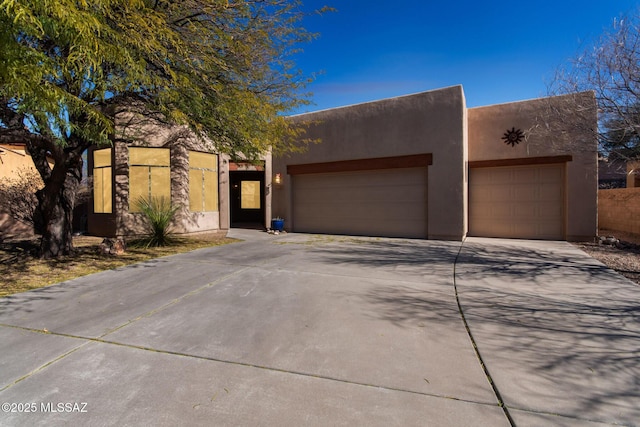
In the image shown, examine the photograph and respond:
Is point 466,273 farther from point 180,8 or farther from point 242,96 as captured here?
point 180,8

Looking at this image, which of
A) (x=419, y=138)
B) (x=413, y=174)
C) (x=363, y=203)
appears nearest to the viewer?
(x=419, y=138)

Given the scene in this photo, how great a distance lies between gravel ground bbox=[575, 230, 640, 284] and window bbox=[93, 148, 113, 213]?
15.4 m

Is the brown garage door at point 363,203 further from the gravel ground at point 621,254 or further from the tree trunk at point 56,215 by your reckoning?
the tree trunk at point 56,215

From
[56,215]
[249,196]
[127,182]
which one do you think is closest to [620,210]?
[249,196]

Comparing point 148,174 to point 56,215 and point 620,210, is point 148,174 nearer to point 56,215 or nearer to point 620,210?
point 56,215

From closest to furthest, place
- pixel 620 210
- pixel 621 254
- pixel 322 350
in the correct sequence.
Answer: pixel 322 350
pixel 621 254
pixel 620 210

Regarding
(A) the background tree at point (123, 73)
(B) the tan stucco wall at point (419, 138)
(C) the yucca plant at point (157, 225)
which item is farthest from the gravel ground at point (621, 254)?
(C) the yucca plant at point (157, 225)

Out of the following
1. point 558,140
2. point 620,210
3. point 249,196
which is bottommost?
point 620,210

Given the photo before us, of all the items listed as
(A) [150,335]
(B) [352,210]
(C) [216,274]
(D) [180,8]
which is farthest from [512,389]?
(B) [352,210]

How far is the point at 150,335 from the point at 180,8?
607 centimetres

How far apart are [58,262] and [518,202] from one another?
47.4 feet

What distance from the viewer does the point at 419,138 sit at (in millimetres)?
12734

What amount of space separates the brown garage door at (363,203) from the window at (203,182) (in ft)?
11.7

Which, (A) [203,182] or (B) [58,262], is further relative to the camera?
(A) [203,182]
